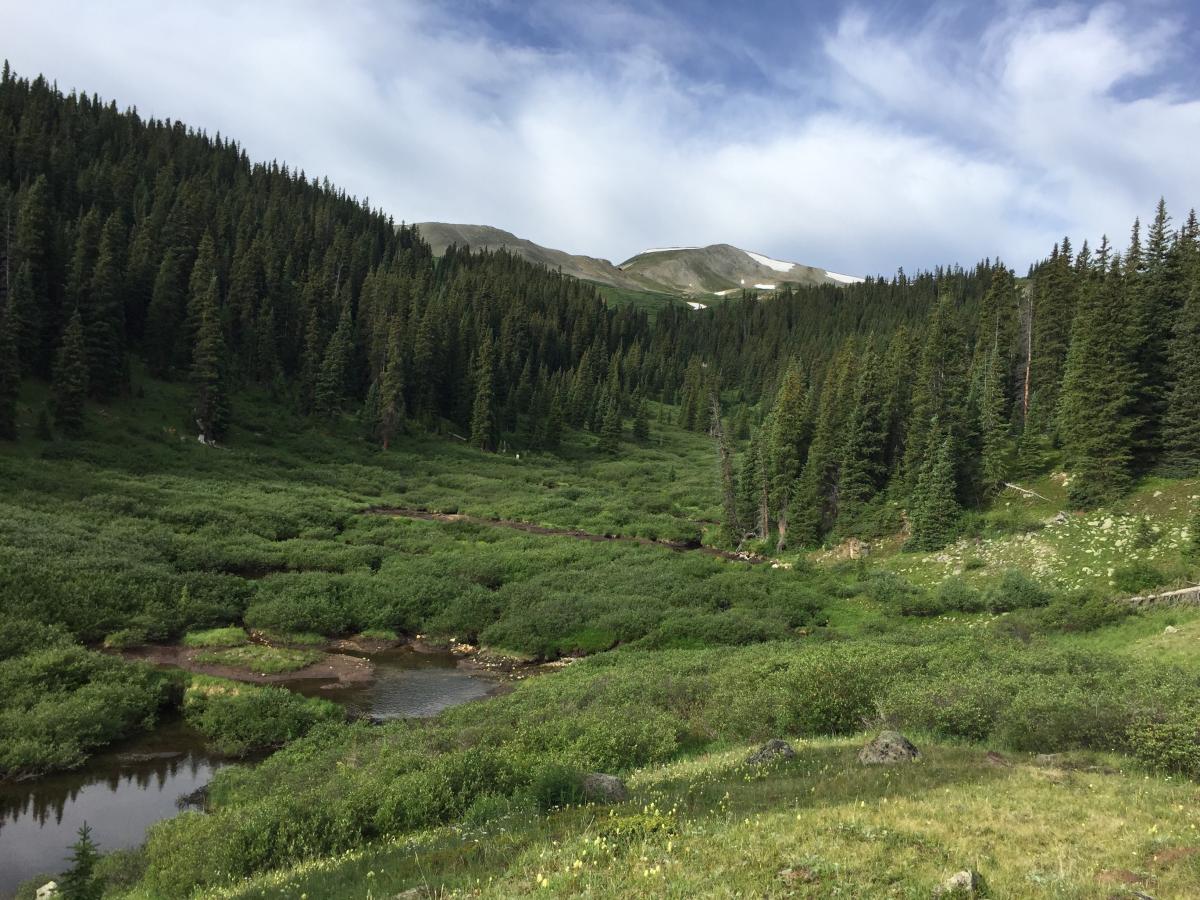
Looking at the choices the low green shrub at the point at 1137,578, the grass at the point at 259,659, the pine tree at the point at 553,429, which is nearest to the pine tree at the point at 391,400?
the pine tree at the point at 553,429

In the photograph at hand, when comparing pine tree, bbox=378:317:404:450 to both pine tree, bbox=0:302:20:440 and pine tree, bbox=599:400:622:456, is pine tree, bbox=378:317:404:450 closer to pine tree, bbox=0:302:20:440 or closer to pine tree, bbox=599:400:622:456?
pine tree, bbox=599:400:622:456

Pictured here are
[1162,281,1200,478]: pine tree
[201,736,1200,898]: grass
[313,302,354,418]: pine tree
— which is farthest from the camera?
[313,302,354,418]: pine tree

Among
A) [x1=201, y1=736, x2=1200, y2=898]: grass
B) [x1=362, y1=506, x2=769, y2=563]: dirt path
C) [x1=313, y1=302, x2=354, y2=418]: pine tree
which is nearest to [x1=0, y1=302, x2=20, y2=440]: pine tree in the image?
[x1=362, y1=506, x2=769, y2=563]: dirt path

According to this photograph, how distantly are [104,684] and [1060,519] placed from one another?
53.8 meters

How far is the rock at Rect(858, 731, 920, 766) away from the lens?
15047 mm

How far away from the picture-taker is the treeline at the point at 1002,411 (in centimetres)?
4569

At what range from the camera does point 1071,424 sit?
49.7 metres

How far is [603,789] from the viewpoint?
14.3m

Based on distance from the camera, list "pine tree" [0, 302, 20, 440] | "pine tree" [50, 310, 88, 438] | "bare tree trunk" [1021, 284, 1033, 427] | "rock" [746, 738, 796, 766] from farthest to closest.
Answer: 1. "bare tree trunk" [1021, 284, 1033, 427]
2. "pine tree" [50, 310, 88, 438]
3. "pine tree" [0, 302, 20, 440]
4. "rock" [746, 738, 796, 766]

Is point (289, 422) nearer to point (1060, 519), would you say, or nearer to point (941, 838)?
point (1060, 519)

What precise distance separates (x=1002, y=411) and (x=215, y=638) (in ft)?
217

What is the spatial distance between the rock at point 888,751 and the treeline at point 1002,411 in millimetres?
37654

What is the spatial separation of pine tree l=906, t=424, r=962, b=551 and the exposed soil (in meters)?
39.2

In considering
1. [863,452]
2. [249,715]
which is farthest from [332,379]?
[249,715]
